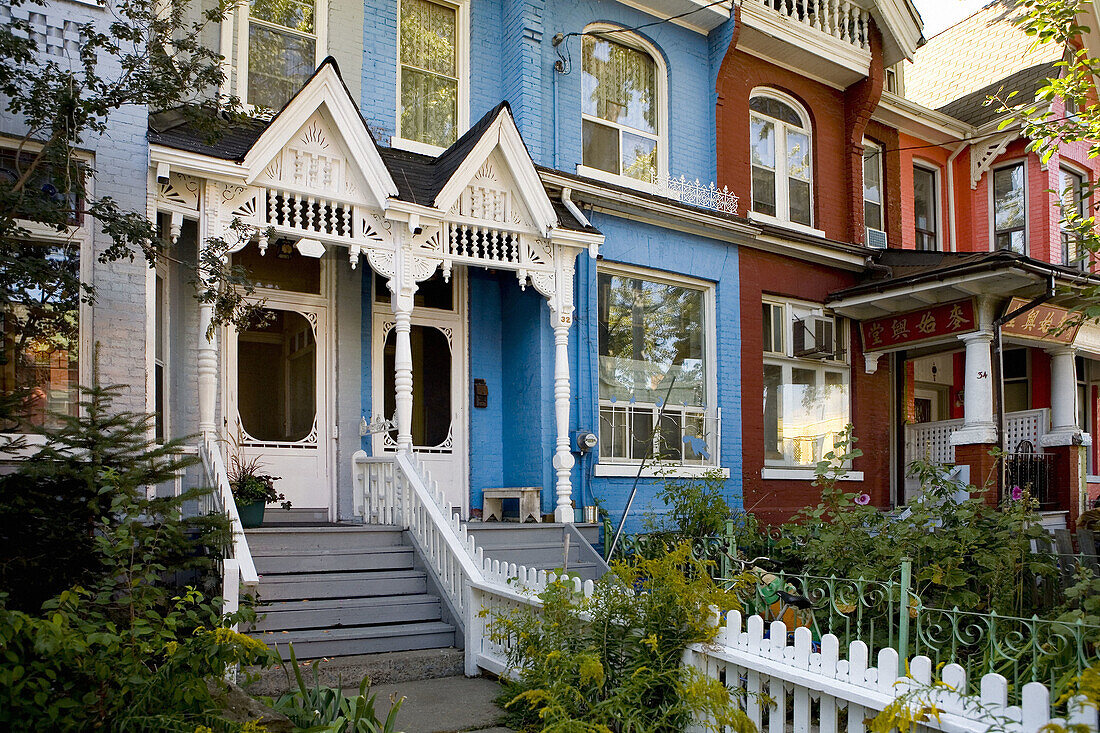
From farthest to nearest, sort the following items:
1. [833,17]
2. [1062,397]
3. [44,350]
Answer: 1. [1062,397]
2. [833,17]
3. [44,350]

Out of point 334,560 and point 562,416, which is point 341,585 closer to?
point 334,560

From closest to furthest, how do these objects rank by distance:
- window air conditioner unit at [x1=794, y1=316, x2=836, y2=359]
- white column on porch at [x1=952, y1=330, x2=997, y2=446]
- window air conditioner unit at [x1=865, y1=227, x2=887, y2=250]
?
white column on porch at [x1=952, y1=330, x2=997, y2=446] → window air conditioner unit at [x1=794, y1=316, x2=836, y2=359] → window air conditioner unit at [x1=865, y1=227, x2=887, y2=250]

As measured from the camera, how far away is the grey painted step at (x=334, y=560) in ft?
24.6

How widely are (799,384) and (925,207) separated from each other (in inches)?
221

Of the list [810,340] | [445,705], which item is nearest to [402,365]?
[445,705]

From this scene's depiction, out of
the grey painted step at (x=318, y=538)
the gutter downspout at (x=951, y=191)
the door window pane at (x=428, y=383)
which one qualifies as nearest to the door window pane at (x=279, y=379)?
the door window pane at (x=428, y=383)

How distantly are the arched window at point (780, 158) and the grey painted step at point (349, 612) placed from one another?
8.00 m

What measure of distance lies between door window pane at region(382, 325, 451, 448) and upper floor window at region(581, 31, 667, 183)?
305 cm

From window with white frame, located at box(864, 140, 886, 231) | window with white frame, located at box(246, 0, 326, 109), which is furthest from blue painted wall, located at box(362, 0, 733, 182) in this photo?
window with white frame, located at box(864, 140, 886, 231)

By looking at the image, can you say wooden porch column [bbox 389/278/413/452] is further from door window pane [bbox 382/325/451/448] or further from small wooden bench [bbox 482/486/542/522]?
small wooden bench [bbox 482/486/542/522]

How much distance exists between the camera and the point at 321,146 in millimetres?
8438

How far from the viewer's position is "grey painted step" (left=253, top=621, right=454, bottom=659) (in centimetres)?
680

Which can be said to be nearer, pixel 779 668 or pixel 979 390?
pixel 779 668

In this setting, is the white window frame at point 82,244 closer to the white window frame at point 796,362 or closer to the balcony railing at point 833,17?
the white window frame at point 796,362
